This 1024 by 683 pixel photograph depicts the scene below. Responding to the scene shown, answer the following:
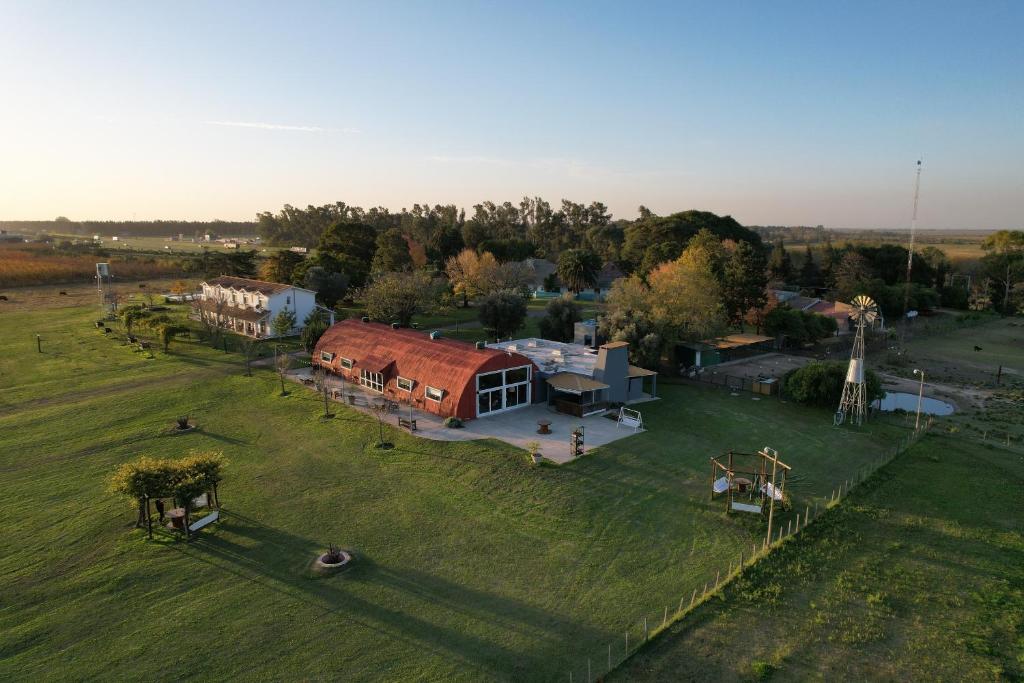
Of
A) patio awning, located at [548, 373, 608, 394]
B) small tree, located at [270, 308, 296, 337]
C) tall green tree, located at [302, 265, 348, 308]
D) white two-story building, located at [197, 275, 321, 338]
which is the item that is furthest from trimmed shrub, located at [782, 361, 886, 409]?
tall green tree, located at [302, 265, 348, 308]

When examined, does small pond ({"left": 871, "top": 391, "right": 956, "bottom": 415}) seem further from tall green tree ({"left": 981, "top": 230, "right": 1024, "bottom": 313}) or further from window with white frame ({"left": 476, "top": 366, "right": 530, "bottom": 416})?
tall green tree ({"left": 981, "top": 230, "right": 1024, "bottom": 313})

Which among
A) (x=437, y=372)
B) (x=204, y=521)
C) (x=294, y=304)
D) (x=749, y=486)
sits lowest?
(x=749, y=486)

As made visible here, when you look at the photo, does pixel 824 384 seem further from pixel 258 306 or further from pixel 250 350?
pixel 258 306

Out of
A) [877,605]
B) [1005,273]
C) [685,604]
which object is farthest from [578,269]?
[685,604]

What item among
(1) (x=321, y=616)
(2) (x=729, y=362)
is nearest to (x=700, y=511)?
(1) (x=321, y=616)

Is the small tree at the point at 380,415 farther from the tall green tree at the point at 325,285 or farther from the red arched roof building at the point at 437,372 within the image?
the tall green tree at the point at 325,285

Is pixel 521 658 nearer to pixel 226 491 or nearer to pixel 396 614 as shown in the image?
pixel 396 614
